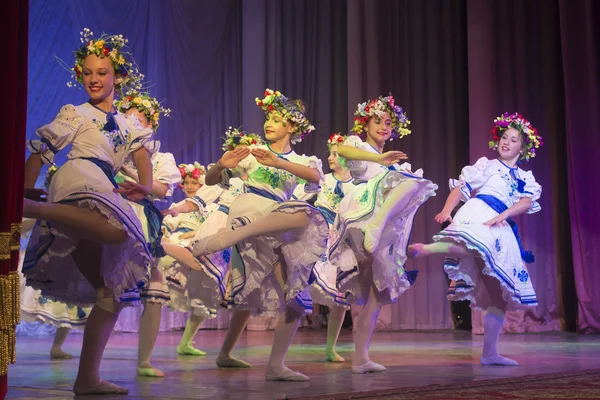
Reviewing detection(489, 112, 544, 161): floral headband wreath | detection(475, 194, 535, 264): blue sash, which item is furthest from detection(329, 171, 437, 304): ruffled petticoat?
detection(489, 112, 544, 161): floral headband wreath

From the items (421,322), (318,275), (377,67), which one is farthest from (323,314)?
(318,275)

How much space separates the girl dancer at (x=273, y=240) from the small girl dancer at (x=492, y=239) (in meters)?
1.04

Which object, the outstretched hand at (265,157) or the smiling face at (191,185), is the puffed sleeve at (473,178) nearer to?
the outstretched hand at (265,157)

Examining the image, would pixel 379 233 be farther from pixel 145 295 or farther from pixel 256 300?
pixel 145 295

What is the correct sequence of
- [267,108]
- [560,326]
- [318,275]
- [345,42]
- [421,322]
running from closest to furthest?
1. [267,108]
2. [318,275]
3. [560,326]
4. [421,322]
5. [345,42]

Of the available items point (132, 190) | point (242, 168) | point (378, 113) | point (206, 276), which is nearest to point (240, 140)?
point (242, 168)

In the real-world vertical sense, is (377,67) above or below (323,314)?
above

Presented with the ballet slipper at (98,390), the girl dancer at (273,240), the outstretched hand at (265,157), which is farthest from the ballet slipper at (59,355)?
the outstretched hand at (265,157)

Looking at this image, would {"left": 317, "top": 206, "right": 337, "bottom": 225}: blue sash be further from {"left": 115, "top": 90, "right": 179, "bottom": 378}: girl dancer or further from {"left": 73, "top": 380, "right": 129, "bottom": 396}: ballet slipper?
{"left": 73, "top": 380, "right": 129, "bottom": 396}: ballet slipper

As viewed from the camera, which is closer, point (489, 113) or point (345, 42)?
point (489, 113)

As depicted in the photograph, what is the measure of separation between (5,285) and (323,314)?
301 inches

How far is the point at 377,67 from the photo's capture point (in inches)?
381

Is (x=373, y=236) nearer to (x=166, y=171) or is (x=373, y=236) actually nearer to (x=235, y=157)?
(x=235, y=157)

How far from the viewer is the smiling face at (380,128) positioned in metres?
5.11
